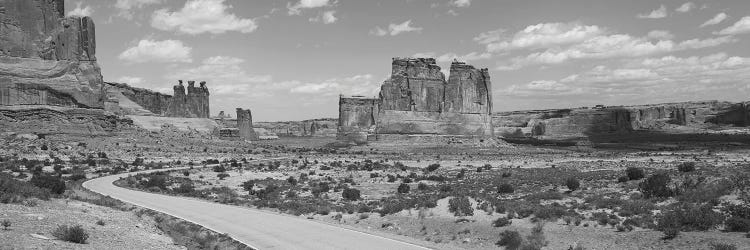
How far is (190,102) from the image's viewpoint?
105500 millimetres

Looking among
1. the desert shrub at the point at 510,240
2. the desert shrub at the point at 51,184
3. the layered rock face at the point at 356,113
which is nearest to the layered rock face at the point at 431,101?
the layered rock face at the point at 356,113

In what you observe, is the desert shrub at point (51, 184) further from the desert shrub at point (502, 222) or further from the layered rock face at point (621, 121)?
the layered rock face at point (621, 121)

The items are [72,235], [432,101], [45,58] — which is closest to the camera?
[72,235]

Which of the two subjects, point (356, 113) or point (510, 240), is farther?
point (356, 113)

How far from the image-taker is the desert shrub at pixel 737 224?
1095 cm

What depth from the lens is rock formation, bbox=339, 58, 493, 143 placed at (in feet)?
247

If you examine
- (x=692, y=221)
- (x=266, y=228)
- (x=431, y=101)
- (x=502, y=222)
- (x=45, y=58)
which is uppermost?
(x=45, y=58)

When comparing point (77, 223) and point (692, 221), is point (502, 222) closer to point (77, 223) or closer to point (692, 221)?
point (692, 221)

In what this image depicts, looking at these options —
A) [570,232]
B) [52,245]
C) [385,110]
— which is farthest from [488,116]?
[52,245]

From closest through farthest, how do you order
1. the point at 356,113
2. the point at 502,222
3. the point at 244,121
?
the point at 502,222 → the point at 244,121 → the point at 356,113

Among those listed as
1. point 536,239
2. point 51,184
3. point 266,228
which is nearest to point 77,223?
point 266,228

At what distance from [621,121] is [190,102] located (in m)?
90.2

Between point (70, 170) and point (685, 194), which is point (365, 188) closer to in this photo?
point (685, 194)

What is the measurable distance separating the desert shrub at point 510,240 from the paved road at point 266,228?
2.03 meters
